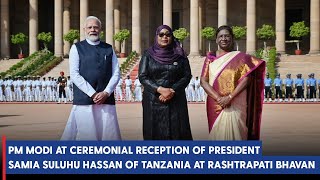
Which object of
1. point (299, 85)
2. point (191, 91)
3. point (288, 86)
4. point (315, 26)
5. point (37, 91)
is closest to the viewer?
point (299, 85)

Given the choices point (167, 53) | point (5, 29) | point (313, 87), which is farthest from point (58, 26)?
point (167, 53)

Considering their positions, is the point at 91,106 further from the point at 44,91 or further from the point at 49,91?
the point at 44,91

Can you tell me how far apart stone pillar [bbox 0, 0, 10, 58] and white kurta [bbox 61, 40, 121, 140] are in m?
45.1

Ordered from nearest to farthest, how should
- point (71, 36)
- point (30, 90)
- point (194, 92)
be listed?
point (194, 92) → point (30, 90) → point (71, 36)

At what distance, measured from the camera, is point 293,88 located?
118 feet

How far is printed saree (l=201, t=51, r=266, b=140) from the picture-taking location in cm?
877

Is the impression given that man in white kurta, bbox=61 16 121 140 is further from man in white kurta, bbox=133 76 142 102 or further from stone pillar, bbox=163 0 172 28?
stone pillar, bbox=163 0 172 28

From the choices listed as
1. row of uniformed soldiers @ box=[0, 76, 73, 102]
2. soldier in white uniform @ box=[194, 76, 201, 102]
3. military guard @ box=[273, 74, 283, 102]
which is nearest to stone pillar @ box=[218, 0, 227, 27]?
soldier in white uniform @ box=[194, 76, 201, 102]

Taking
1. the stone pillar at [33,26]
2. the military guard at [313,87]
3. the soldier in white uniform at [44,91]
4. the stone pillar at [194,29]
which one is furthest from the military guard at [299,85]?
the stone pillar at [33,26]

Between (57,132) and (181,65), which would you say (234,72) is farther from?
(57,132)

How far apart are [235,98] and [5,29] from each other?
153 ft

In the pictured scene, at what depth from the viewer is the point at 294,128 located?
17.3 metres

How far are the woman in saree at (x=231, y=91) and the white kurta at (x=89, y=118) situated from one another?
1.43 metres
